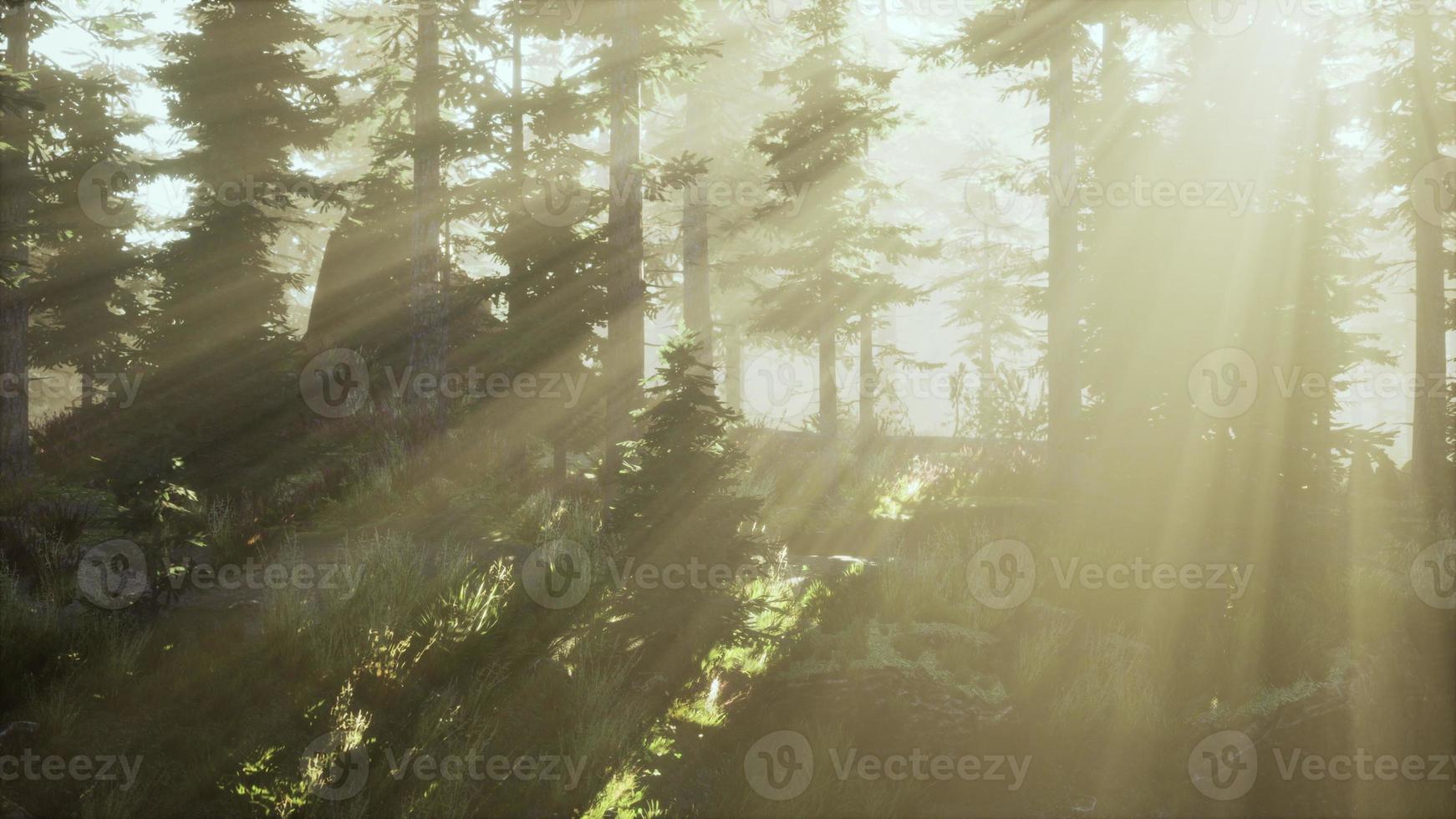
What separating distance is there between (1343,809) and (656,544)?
763 centimetres

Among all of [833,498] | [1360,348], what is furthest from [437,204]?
[1360,348]

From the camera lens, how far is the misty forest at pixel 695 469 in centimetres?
767

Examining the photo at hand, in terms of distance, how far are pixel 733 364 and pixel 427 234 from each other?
44.9ft

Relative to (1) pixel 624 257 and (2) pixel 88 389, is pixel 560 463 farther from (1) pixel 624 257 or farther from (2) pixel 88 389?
(2) pixel 88 389

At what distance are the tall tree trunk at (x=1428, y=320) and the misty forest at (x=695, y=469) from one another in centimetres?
9

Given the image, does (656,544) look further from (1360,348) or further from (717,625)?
(1360,348)

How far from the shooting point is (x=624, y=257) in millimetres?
11938

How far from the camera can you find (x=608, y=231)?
12070mm

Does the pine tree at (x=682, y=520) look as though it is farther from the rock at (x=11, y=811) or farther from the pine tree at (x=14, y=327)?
the pine tree at (x=14, y=327)

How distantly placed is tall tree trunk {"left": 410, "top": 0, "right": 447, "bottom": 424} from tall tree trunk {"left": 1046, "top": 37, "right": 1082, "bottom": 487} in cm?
1084

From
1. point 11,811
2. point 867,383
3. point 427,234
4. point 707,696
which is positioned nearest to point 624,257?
point 427,234

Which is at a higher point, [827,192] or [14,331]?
[827,192]

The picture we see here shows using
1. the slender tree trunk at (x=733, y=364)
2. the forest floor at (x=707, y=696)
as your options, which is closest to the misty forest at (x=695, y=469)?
the forest floor at (x=707, y=696)

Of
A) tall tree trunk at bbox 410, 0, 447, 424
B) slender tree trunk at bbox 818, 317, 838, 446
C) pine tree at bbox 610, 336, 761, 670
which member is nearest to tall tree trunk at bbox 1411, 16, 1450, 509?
slender tree trunk at bbox 818, 317, 838, 446
